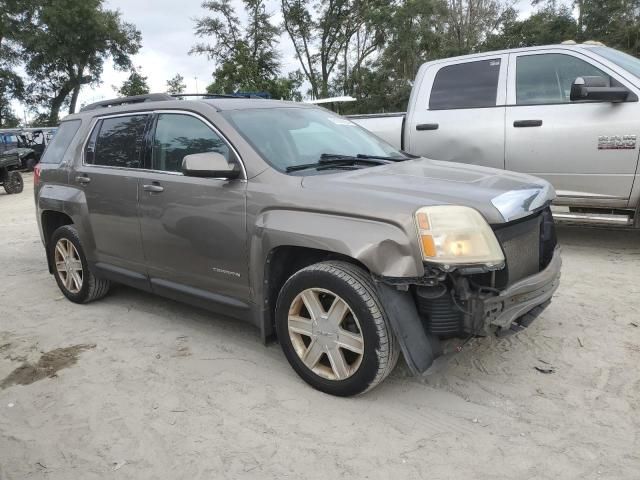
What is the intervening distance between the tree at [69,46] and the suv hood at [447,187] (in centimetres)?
3323

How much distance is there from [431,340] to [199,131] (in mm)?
2084

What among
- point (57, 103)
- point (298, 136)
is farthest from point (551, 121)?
point (57, 103)

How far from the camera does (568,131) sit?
524cm

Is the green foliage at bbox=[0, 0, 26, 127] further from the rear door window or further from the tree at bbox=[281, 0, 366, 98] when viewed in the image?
the rear door window

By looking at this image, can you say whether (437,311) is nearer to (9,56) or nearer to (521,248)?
(521,248)

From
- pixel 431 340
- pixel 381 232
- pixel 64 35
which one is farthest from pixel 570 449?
pixel 64 35

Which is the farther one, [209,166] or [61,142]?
[61,142]

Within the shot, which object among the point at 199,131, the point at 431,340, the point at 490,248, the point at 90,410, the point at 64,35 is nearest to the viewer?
the point at 490,248

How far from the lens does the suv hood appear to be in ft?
9.17

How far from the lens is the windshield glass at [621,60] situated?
5250 millimetres

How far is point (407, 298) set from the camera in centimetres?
280

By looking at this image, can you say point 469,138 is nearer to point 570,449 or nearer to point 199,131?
point 199,131

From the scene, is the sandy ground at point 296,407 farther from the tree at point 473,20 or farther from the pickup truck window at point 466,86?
the tree at point 473,20

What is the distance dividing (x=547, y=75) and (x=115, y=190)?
431 centimetres
